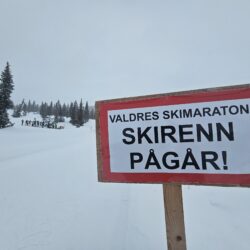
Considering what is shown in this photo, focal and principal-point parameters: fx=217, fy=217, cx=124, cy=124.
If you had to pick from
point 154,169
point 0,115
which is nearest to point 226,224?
point 154,169

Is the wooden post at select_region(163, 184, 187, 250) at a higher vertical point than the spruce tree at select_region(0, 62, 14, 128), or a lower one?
lower

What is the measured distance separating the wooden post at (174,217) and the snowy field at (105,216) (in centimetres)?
89

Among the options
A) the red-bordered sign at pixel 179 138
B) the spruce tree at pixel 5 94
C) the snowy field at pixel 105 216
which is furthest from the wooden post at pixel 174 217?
the spruce tree at pixel 5 94

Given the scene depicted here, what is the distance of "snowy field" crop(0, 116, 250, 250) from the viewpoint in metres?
2.54

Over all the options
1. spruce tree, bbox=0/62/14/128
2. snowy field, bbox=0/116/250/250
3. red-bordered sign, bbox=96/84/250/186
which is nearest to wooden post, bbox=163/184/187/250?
red-bordered sign, bbox=96/84/250/186

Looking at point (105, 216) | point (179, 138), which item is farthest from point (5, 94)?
point (179, 138)

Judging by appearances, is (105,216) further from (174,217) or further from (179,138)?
(179,138)

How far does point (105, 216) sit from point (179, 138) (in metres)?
2.10

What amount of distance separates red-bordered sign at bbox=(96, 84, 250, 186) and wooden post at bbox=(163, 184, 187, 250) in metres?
0.11

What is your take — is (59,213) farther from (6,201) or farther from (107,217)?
(6,201)

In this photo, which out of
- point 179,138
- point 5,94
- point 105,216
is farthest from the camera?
point 5,94

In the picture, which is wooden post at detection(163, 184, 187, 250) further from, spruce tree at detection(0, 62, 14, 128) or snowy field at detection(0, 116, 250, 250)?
spruce tree at detection(0, 62, 14, 128)

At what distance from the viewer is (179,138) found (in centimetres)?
171

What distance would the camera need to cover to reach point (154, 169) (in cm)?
176
